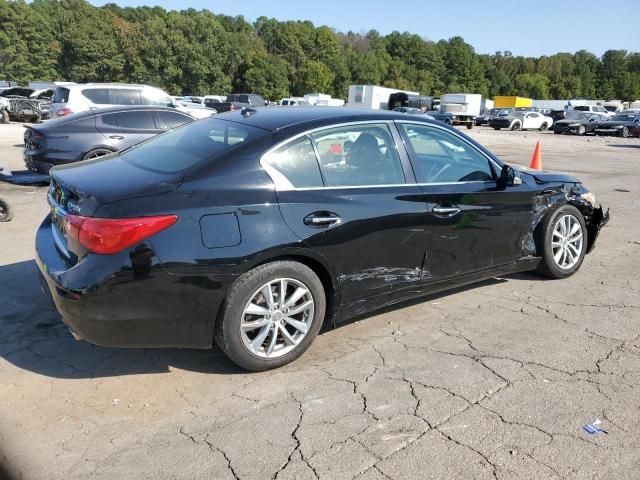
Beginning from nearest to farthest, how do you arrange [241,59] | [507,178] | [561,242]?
[507,178] → [561,242] → [241,59]

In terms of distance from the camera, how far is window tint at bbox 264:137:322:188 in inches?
140

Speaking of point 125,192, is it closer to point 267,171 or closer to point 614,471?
point 267,171

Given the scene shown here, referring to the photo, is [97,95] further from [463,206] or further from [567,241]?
[567,241]

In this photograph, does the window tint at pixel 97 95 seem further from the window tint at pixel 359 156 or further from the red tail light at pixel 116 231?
the red tail light at pixel 116 231

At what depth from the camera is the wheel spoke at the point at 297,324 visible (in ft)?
11.6

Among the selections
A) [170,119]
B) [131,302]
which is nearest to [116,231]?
[131,302]

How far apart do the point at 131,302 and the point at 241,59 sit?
93.1 meters

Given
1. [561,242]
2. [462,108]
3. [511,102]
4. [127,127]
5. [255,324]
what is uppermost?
[511,102]

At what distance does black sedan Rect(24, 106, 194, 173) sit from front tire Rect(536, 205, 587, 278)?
720cm

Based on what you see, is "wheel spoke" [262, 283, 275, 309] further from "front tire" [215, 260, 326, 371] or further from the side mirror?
the side mirror

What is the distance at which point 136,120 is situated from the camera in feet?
32.7

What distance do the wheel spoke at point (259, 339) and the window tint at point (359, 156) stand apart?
1.05 metres

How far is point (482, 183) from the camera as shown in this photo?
4492 millimetres

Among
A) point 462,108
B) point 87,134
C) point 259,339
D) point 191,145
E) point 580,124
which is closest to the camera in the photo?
point 259,339
